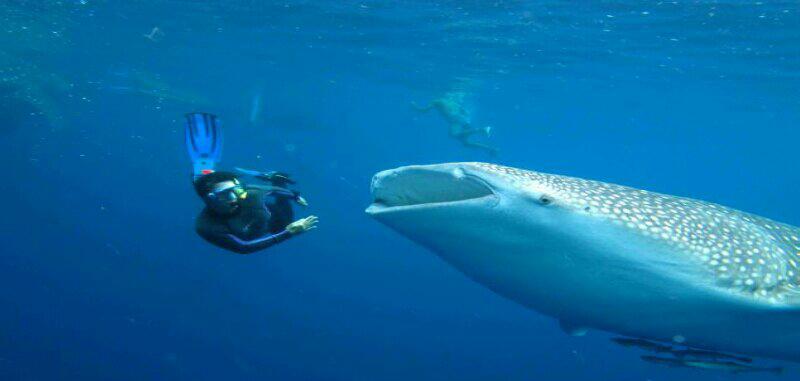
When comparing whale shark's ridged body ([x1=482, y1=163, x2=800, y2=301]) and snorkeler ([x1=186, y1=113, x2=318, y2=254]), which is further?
snorkeler ([x1=186, y1=113, x2=318, y2=254])

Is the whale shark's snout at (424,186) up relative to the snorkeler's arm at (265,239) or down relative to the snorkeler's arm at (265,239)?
up

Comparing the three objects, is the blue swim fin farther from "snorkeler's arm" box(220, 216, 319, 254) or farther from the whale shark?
the whale shark

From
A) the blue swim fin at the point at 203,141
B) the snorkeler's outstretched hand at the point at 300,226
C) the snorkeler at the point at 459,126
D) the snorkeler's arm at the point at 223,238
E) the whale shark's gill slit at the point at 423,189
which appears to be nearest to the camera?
the whale shark's gill slit at the point at 423,189

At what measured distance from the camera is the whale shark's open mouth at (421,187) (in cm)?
345

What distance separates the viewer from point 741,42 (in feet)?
54.1

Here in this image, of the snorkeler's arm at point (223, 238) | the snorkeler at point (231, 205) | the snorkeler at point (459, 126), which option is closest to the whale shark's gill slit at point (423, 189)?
the snorkeler at point (231, 205)

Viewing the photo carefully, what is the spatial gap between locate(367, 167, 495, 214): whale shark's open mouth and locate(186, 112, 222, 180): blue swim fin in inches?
97.2

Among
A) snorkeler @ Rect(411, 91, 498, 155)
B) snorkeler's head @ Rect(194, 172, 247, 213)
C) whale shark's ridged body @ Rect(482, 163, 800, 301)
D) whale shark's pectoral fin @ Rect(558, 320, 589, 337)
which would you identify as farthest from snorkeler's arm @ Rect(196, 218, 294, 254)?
snorkeler @ Rect(411, 91, 498, 155)

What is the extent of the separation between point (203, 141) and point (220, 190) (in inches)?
50.6

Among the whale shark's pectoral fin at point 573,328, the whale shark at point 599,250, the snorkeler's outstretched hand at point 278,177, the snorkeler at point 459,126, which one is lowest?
the snorkeler at point 459,126

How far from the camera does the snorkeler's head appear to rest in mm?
4535

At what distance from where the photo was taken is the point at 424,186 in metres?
3.76

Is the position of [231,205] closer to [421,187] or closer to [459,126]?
[421,187]

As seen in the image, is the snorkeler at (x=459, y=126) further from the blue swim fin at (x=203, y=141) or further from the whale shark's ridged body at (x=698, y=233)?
the whale shark's ridged body at (x=698, y=233)
